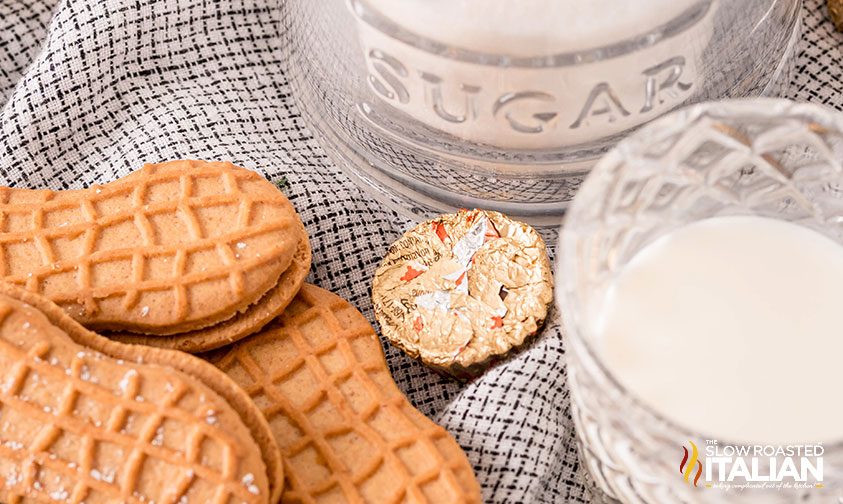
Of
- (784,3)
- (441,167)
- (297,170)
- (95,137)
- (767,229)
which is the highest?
(784,3)

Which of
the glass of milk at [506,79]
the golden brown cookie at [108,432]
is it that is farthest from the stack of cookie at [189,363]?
the glass of milk at [506,79]

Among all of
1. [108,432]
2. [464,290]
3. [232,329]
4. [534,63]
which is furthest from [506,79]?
[108,432]

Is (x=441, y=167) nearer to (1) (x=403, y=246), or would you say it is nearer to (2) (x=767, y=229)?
(1) (x=403, y=246)

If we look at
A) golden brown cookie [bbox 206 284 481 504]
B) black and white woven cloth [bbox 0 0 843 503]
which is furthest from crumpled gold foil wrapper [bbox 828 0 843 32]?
golden brown cookie [bbox 206 284 481 504]

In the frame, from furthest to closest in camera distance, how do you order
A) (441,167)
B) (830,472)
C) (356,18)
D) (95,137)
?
(95,137)
(441,167)
(356,18)
(830,472)

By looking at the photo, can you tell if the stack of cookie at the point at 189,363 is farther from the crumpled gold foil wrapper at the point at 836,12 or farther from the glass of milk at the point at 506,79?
the crumpled gold foil wrapper at the point at 836,12

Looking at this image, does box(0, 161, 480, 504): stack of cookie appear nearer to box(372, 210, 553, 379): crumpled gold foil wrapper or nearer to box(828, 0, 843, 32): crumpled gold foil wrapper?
box(372, 210, 553, 379): crumpled gold foil wrapper

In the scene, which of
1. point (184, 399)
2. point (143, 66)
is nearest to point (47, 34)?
point (143, 66)
